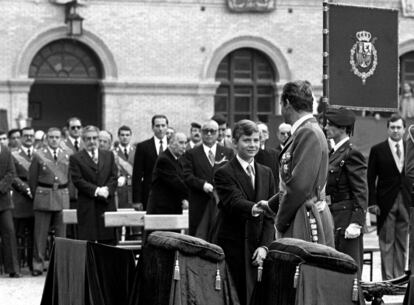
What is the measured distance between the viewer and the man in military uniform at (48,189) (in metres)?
17.4

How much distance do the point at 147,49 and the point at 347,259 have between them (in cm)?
2305

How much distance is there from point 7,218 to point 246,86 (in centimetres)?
1573

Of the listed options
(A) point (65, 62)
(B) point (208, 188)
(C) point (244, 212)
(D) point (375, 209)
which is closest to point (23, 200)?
(B) point (208, 188)

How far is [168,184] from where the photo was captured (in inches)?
602

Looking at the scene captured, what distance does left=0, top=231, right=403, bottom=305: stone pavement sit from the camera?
13.7 meters

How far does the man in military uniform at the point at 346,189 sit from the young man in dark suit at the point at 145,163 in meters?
5.65

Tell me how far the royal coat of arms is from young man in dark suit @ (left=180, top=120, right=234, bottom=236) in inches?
106

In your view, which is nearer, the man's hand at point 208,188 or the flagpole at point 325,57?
the flagpole at point 325,57

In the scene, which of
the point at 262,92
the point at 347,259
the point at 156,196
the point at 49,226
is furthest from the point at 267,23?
the point at 347,259

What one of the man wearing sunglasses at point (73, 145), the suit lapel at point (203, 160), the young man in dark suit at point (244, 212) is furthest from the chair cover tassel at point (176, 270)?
the man wearing sunglasses at point (73, 145)

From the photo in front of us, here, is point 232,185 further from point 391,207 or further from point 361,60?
point 391,207

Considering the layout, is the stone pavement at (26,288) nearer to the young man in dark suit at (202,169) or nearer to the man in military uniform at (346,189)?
the man in military uniform at (346,189)

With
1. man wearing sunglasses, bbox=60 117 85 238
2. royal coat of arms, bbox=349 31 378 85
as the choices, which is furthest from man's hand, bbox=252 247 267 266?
man wearing sunglasses, bbox=60 117 85 238

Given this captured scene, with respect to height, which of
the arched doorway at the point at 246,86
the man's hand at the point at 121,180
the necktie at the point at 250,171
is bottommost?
the man's hand at the point at 121,180
